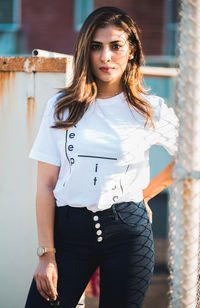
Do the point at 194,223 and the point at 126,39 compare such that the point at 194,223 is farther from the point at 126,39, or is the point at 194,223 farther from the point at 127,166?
the point at 126,39

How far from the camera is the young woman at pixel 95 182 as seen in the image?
1781 mm

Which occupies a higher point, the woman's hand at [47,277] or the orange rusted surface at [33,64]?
the orange rusted surface at [33,64]

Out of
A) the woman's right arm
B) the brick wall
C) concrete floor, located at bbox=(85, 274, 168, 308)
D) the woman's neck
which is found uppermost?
the brick wall

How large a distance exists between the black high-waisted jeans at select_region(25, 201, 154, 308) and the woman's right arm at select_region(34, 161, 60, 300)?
0.11 ft

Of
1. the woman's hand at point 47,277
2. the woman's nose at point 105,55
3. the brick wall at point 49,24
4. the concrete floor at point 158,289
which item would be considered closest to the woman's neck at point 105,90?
the woman's nose at point 105,55

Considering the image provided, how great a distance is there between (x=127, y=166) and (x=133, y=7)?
26.6 feet

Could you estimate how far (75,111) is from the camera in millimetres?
1822

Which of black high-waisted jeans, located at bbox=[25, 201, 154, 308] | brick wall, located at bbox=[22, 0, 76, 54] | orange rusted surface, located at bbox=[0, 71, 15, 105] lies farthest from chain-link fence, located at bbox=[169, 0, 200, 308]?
brick wall, located at bbox=[22, 0, 76, 54]

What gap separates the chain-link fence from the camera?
1.65m

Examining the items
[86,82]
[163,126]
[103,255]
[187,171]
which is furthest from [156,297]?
[86,82]

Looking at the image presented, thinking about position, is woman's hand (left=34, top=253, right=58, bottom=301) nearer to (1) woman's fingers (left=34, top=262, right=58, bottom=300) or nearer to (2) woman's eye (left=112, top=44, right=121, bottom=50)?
(1) woman's fingers (left=34, top=262, right=58, bottom=300)

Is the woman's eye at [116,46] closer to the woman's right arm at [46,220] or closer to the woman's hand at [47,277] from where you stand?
the woman's right arm at [46,220]

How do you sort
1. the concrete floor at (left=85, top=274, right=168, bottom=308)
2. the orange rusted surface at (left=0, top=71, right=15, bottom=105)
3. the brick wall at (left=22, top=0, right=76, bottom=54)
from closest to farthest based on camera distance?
the orange rusted surface at (left=0, top=71, right=15, bottom=105), the concrete floor at (left=85, top=274, right=168, bottom=308), the brick wall at (left=22, top=0, right=76, bottom=54)

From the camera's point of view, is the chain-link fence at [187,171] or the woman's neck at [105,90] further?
the woman's neck at [105,90]
